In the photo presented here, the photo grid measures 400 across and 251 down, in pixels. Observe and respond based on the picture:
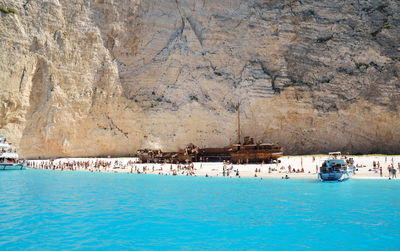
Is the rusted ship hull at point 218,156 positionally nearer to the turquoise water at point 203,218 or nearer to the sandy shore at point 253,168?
the sandy shore at point 253,168

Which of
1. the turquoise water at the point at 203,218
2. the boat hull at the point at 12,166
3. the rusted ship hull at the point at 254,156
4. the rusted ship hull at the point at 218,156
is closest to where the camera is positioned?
the turquoise water at the point at 203,218

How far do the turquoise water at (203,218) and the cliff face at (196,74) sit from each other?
27332 millimetres

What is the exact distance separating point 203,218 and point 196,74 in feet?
132

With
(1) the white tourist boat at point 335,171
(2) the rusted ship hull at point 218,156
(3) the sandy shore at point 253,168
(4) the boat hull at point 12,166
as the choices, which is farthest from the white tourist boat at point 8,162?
(1) the white tourist boat at point 335,171

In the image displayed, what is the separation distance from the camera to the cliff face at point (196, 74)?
46625 millimetres

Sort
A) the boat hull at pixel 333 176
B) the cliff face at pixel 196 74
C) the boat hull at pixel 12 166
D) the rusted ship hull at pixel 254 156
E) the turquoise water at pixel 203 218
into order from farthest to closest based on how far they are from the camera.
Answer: the cliff face at pixel 196 74 → the rusted ship hull at pixel 254 156 → the boat hull at pixel 12 166 → the boat hull at pixel 333 176 → the turquoise water at pixel 203 218

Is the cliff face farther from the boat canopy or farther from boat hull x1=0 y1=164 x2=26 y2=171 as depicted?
boat hull x1=0 y1=164 x2=26 y2=171

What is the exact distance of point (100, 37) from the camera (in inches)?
2008

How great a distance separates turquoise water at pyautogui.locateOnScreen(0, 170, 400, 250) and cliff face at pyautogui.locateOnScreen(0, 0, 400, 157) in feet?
89.7

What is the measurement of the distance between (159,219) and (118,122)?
3797 centimetres

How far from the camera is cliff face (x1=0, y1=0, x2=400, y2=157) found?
46625mm

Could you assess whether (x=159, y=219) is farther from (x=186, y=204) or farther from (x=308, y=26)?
(x=308, y=26)

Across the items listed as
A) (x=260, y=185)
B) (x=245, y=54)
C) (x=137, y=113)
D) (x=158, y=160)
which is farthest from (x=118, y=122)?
(x=260, y=185)

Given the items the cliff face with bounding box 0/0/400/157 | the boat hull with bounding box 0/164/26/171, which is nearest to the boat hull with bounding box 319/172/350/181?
the cliff face with bounding box 0/0/400/157
